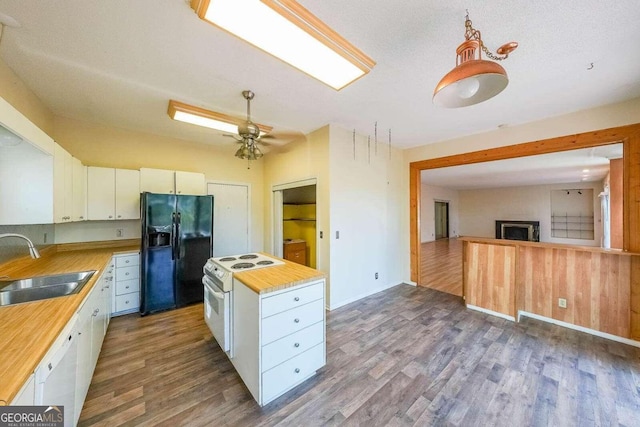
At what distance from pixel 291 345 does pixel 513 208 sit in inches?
452

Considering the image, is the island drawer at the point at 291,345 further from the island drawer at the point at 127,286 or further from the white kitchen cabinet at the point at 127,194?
the white kitchen cabinet at the point at 127,194

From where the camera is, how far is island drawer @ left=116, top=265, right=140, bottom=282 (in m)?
2.88

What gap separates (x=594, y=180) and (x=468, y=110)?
30.3 ft

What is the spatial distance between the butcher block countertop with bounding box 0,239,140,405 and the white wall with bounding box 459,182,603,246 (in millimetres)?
12362

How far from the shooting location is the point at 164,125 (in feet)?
10.4

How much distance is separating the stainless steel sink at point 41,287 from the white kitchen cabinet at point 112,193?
4.42 feet

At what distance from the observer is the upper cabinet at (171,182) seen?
321 centimetres

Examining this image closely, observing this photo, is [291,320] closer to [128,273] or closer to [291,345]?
[291,345]

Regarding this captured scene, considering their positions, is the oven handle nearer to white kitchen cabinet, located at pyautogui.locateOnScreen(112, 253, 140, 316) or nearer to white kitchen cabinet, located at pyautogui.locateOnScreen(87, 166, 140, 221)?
white kitchen cabinet, located at pyautogui.locateOnScreen(112, 253, 140, 316)

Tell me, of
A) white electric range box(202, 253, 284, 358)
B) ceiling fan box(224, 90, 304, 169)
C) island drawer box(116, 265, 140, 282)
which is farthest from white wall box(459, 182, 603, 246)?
island drawer box(116, 265, 140, 282)

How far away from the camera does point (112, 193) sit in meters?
3.01

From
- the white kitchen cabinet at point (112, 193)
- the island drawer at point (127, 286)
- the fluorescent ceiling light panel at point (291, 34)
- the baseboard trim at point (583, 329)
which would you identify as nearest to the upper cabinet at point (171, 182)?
the white kitchen cabinet at point (112, 193)

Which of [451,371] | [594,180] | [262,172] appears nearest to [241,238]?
[262,172]

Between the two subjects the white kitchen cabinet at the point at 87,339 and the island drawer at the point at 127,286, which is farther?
the island drawer at the point at 127,286
